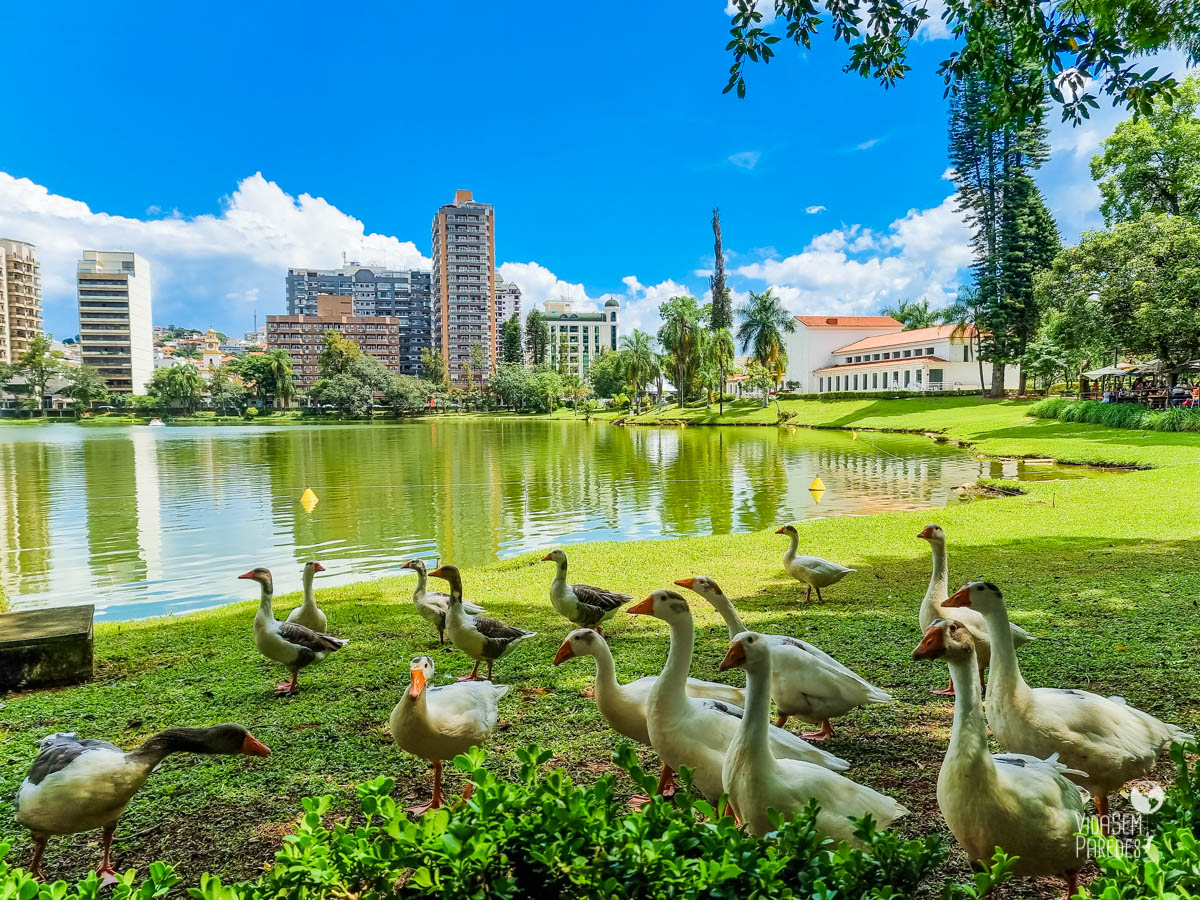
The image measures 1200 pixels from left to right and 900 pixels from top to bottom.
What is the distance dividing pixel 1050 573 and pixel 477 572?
801 cm

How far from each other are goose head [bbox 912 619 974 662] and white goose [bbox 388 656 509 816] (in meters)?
2.33

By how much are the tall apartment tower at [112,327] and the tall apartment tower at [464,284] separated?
54167 millimetres

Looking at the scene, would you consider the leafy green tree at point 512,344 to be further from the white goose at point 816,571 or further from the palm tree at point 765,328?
the white goose at point 816,571

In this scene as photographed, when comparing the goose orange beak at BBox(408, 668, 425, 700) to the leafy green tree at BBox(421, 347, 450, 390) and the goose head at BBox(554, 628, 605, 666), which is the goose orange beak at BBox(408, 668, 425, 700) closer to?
the goose head at BBox(554, 628, 605, 666)

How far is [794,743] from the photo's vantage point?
3.35 metres

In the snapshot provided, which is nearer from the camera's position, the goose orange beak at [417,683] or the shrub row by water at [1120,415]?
the goose orange beak at [417,683]

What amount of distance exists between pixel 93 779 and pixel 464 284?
148m

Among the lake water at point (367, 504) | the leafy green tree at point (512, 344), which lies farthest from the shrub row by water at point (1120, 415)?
the leafy green tree at point (512, 344)

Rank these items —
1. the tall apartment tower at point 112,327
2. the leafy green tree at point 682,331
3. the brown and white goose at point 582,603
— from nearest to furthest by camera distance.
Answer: the brown and white goose at point 582,603 < the leafy green tree at point 682,331 < the tall apartment tower at point 112,327

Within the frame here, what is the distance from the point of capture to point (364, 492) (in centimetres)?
2242

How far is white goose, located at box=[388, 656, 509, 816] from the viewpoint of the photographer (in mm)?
3760

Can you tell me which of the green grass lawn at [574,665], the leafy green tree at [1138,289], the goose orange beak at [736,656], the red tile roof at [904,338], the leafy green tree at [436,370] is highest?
the leafy green tree at [436,370]

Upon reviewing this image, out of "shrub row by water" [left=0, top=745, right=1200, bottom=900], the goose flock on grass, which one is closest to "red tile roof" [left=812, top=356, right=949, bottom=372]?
the goose flock on grass

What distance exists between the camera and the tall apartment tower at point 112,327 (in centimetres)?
Result: 12319
